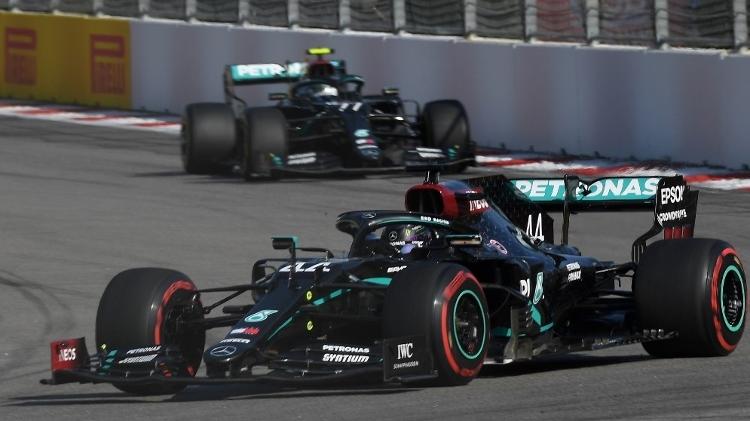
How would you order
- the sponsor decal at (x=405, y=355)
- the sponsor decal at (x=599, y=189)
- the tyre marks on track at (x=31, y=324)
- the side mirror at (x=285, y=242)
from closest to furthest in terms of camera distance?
the sponsor decal at (x=405, y=355) < the side mirror at (x=285, y=242) < the tyre marks on track at (x=31, y=324) < the sponsor decal at (x=599, y=189)

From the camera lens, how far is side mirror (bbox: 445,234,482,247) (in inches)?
358

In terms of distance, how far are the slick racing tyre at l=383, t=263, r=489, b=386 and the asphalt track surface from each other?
0.17 meters

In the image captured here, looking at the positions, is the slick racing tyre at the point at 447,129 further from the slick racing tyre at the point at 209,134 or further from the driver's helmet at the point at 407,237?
the driver's helmet at the point at 407,237

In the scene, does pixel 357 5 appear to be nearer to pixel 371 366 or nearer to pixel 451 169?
pixel 451 169

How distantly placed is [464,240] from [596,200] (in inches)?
79.6

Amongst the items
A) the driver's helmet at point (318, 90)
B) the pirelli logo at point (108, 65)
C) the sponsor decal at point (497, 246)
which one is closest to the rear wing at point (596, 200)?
the sponsor decal at point (497, 246)

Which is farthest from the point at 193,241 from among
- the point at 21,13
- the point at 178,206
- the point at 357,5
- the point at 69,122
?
the point at 21,13

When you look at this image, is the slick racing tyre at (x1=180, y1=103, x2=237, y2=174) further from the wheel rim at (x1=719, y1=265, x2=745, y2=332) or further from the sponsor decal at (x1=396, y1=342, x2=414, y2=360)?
the sponsor decal at (x1=396, y1=342, x2=414, y2=360)

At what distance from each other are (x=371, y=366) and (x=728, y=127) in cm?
1169

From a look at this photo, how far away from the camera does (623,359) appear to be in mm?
9992

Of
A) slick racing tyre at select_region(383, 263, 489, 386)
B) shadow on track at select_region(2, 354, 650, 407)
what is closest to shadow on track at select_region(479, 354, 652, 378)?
shadow on track at select_region(2, 354, 650, 407)

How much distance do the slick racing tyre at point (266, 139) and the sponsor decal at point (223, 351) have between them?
1096 cm

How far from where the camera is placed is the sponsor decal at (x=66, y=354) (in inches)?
339

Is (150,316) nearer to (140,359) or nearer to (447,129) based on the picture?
(140,359)
